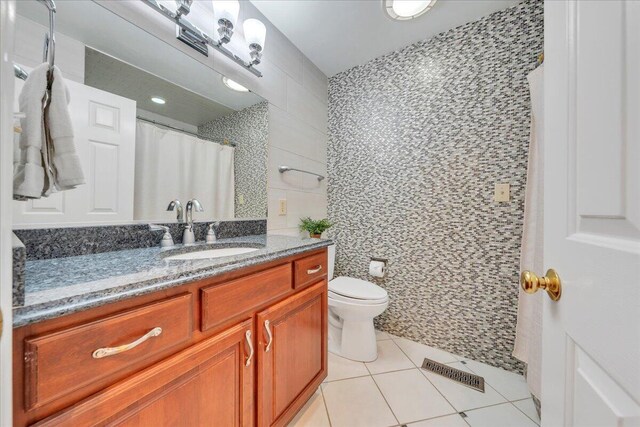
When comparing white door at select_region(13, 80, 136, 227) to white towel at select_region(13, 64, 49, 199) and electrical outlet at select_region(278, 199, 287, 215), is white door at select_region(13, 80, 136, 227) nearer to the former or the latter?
white towel at select_region(13, 64, 49, 199)

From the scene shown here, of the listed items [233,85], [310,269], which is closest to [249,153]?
[233,85]

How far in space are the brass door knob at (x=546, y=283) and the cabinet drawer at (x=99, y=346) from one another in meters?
0.82

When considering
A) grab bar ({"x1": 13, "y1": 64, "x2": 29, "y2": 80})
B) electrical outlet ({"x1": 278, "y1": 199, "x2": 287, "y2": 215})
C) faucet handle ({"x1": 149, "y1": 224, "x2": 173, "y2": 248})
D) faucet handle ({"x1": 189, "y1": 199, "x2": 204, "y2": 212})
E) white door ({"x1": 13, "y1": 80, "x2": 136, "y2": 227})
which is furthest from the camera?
electrical outlet ({"x1": 278, "y1": 199, "x2": 287, "y2": 215})

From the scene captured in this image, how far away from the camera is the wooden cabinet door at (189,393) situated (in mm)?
522

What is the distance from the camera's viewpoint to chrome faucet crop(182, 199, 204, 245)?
1140 mm

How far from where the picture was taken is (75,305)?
18.4 inches

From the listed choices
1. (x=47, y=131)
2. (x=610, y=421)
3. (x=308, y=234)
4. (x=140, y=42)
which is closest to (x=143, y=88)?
(x=140, y=42)

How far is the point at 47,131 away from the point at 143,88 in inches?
23.4

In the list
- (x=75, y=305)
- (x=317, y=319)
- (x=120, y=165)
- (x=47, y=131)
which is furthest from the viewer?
(x=317, y=319)

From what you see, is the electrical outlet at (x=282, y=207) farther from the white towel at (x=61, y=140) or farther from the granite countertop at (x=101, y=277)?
the white towel at (x=61, y=140)

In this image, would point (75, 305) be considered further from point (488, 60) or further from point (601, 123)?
point (488, 60)

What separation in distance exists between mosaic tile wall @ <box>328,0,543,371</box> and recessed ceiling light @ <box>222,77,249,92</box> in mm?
1020

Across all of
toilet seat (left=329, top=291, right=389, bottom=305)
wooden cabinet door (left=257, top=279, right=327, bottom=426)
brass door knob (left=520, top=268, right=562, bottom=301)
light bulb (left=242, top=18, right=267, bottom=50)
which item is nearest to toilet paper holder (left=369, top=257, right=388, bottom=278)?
toilet seat (left=329, top=291, right=389, bottom=305)

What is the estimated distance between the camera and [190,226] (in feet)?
3.83
